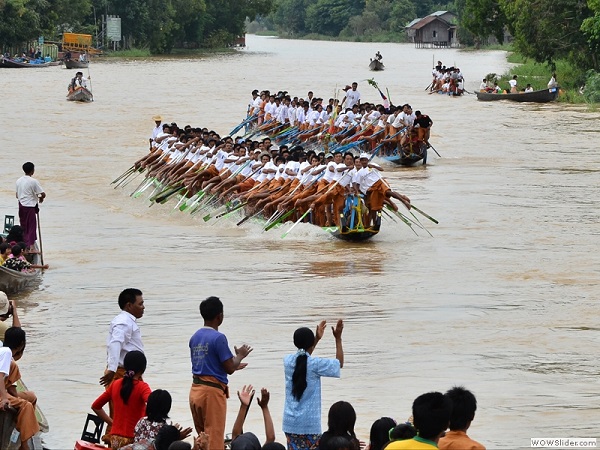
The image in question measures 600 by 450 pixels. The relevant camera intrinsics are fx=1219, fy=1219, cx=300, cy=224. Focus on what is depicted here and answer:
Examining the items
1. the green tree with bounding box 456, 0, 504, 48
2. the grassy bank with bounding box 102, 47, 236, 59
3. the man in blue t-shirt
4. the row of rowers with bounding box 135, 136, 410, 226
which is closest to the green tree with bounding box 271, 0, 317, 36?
the grassy bank with bounding box 102, 47, 236, 59

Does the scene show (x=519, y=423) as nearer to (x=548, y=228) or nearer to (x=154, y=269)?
(x=154, y=269)

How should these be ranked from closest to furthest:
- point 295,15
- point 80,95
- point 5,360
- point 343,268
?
point 5,360
point 343,268
point 80,95
point 295,15

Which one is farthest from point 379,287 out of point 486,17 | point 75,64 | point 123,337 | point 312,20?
point 312,20

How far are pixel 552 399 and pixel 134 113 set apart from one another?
102 ft

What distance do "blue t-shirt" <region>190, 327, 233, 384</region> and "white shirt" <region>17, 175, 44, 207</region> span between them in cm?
836

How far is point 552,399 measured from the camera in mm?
9727

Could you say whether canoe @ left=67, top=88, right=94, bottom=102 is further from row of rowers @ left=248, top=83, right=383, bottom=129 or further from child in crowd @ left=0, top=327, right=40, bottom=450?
child in crowd @ left=0, top=327, right=40, bottom=450

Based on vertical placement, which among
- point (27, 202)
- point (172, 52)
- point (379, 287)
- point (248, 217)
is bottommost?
point (172, 52)

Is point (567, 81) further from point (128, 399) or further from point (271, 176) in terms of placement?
point (128, 399)

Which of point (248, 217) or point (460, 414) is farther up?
point (460, 414)

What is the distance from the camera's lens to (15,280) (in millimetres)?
13531

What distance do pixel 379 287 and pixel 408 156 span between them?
39.6 feet

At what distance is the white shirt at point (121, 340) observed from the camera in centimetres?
753

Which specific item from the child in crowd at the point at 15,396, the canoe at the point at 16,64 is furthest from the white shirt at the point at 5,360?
the canoe at the point at 16,64
